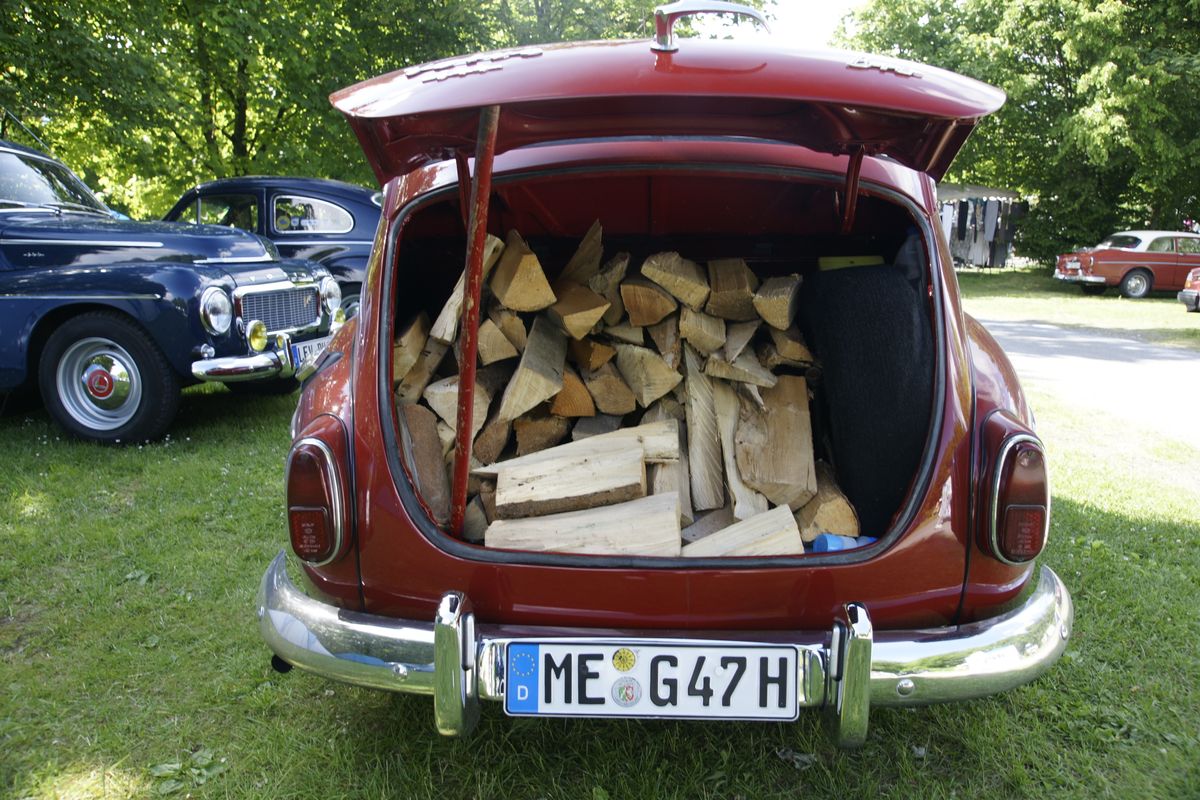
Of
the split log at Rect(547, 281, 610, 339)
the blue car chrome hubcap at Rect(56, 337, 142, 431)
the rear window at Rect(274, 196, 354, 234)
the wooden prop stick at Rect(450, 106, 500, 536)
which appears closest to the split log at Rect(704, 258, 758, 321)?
the split log at Rect(547, 281, 610, 339)

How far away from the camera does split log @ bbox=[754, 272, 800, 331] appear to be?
8.23 feet

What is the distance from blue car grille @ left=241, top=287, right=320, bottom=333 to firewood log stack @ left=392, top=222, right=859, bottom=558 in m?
2.90

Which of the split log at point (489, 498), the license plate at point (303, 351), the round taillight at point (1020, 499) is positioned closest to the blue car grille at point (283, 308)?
the license plate at point (303, 351)

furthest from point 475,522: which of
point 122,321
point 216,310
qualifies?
point 122,321

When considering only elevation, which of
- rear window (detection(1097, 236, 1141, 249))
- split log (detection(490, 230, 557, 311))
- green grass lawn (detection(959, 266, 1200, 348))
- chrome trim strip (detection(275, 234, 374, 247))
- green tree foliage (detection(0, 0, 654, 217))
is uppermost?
Result: green tree foliage (detection(0, 0, 654, 217))

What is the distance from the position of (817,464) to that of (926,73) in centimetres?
125

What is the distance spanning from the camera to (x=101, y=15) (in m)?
10.6

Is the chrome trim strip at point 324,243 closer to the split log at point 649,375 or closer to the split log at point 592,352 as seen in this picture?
the split log at point 592,352

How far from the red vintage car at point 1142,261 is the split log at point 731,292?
A: 66.0 ft

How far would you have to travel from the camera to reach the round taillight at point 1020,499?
1835 mm

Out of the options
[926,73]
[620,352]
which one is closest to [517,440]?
[620,352]

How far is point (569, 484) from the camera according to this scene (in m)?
2.26

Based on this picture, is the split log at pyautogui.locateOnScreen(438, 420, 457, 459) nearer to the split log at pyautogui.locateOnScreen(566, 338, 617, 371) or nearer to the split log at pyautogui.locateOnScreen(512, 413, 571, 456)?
the split log at pyautogui.locateOnScreen(512, 413, 571, 456)

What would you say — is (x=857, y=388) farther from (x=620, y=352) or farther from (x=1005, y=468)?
(x=620, y=352)
